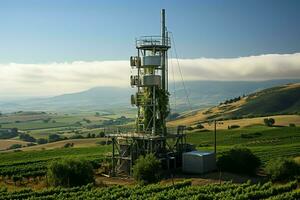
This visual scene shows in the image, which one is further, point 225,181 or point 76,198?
point 225,181

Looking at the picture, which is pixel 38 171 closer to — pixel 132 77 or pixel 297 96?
pixel 132 77

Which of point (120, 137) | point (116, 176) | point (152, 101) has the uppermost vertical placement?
point (152, 101)

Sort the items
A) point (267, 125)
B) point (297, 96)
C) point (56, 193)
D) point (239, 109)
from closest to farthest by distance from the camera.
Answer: point (56, 193)
point (267, 125)
point (239, 109)
point (297, 96)

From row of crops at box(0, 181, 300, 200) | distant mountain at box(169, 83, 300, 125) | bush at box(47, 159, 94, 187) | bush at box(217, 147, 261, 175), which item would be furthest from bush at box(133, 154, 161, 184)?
distant mountain at box(169, 83, 300, 125)

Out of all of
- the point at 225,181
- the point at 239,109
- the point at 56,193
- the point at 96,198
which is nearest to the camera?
the point at 96,198

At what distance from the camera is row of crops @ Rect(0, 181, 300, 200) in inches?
1309

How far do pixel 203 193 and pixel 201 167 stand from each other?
11.5 meters

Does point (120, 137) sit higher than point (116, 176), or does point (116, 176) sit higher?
point (120, 137)

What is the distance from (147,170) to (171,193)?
28.8 ft

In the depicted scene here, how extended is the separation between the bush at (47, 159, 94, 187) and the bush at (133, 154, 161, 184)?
15.0 feet

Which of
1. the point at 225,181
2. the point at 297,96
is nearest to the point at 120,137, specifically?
the point at 225,181

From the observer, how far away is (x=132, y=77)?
166 feet

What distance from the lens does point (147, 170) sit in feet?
140

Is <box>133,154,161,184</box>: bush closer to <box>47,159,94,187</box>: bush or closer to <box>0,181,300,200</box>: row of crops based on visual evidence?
<box>0,181,300,200</box>: row of crops
